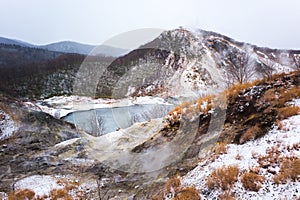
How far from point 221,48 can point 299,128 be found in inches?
4129

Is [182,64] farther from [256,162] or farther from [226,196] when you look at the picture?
[226,196]

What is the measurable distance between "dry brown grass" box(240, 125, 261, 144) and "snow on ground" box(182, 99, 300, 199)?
0.17m

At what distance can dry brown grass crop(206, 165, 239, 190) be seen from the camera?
226 inches

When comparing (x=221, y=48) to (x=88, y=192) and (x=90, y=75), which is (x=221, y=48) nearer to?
(x=90, y=75)

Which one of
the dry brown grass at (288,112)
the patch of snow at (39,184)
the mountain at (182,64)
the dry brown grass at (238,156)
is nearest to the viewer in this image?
the dry brown grass at (238,156)

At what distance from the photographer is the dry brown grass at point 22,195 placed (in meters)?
8.32

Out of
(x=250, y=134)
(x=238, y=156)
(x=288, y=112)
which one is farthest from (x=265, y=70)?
(x=238, y=156)

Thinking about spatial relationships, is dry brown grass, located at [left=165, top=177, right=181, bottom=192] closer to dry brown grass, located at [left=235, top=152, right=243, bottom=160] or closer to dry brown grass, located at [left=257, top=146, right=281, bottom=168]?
dry brown grass, located at [left=235, top=152, right=243, bottom=160]

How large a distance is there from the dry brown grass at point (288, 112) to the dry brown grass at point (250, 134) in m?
0.73

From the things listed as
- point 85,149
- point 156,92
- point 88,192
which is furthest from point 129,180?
point 156,92

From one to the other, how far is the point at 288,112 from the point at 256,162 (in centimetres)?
217

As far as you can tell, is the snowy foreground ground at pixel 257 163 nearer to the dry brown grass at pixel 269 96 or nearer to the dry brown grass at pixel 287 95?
the dry brown grass at pixel 287 95

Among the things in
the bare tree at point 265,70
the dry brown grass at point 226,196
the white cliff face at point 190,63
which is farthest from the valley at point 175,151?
→ the white cliff face at point 190,63

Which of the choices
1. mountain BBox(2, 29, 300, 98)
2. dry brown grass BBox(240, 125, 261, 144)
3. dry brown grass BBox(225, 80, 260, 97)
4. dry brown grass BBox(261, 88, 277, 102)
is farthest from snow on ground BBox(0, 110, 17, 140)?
mountain BBox(2, 29, 300, 98)
